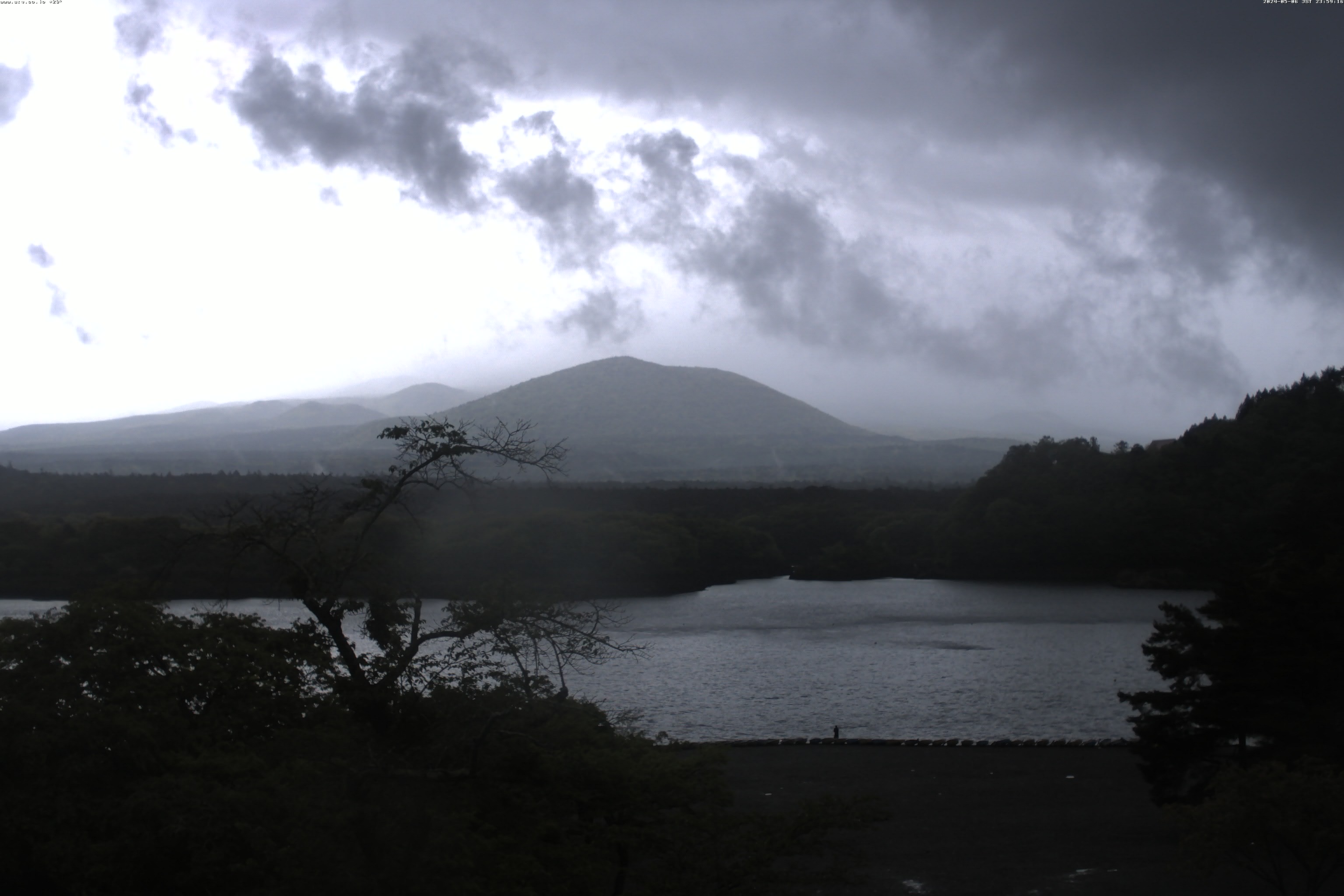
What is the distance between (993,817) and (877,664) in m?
13.1

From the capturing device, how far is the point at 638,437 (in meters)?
136

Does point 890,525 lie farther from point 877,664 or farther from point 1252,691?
point 1252,691

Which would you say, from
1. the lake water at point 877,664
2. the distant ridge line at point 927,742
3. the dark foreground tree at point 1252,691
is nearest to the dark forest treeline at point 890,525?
the lake water at point 877,664

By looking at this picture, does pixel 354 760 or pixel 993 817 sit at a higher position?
pixel 354 760

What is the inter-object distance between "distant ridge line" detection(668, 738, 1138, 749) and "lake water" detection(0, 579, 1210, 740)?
2.64ft

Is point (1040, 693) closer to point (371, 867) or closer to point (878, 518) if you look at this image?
point (371, 867)

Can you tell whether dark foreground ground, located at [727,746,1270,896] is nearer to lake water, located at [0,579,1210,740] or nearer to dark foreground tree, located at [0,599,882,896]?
dark foreground tree, located at [0,599,882,896]

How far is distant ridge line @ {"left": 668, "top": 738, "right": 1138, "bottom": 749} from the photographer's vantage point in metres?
16.0

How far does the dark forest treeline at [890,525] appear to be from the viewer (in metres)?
37.5

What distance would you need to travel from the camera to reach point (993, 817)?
477 inches

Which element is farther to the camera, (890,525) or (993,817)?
(890,525)

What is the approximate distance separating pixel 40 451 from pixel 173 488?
100435 mm

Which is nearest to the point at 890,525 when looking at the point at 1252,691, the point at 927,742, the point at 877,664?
the point at 877,664

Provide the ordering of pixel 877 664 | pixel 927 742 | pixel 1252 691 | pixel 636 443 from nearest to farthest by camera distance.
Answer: pixel 1252 691, pixel 927 742, pixel 877 664, pixel 636 443
